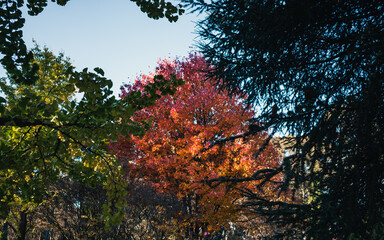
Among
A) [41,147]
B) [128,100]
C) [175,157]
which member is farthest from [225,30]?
[175,157]

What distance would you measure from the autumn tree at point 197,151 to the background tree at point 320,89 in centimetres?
430

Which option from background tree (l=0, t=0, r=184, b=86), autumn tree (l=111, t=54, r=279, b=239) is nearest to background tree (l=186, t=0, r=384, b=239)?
background tree (l=0, t=0, r=184, b=86)

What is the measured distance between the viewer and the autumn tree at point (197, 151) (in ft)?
27.9

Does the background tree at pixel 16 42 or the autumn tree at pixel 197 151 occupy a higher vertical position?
the autumn tree at pixel 197 151

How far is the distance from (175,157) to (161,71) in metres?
5.58

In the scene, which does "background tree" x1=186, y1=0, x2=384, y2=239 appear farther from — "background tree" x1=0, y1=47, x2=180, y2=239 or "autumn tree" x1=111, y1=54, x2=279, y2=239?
"autumn tree" x1=111, y1=54, x2=279, y2=239

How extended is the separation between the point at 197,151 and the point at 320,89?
5404mm

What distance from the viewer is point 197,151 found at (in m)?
8.70

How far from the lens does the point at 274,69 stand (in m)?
3.84

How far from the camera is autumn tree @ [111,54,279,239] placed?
8492mm

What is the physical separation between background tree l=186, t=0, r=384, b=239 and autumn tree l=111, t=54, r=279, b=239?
430cm

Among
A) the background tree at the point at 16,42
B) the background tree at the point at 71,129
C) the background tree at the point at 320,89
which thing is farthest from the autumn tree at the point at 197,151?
the background tree at the point at 16,42

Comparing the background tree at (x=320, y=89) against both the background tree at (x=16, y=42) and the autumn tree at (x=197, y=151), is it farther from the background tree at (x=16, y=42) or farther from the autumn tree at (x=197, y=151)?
the autumn tree at (x=197, y=151)

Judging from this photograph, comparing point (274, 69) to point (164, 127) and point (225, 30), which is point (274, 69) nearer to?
point (225, 30)
